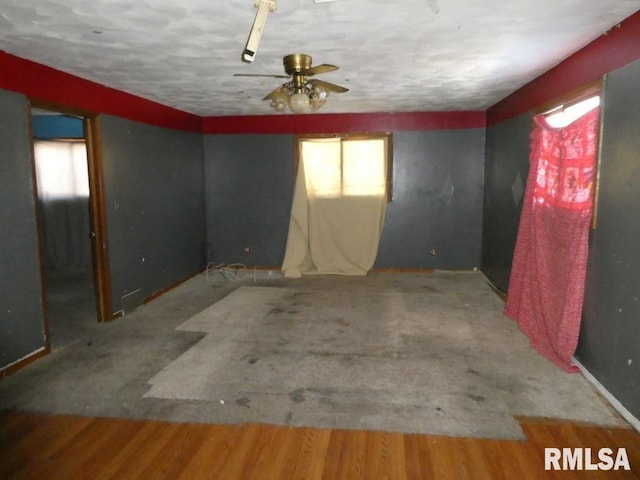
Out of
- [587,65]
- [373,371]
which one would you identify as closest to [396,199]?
[587,65]

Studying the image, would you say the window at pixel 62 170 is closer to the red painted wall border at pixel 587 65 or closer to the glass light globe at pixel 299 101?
the glass light globe at pixel 299 101

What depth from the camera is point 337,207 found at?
610cm

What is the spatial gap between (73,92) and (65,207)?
3178mm

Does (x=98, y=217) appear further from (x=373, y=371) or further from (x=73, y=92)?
(x=373, y=371)

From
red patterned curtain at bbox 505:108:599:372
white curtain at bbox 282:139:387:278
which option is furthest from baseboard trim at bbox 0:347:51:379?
red patterned curtain at bbox 505:108:599:372

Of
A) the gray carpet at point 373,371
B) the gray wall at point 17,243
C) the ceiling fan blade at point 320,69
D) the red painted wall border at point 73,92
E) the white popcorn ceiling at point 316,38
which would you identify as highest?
the white popcorn ceiling at point 316,38

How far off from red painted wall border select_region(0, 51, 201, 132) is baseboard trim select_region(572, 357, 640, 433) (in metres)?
4.42

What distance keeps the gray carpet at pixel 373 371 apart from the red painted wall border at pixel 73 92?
220 centimetres

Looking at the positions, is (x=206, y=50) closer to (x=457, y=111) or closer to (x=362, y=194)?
(x=362, y=194)

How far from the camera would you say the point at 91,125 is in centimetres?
402

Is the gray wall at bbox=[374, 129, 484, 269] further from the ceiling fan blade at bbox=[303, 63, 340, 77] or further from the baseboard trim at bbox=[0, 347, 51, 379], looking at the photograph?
the baseboard trim at bbox=[0, 347, 51, 379]

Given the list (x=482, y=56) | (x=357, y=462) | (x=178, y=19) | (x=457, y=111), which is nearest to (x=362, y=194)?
(x=457, y=111)

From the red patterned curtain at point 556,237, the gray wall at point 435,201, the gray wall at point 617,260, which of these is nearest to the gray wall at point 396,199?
the gray wall at point 435,201

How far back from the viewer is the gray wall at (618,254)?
2.36 meters
